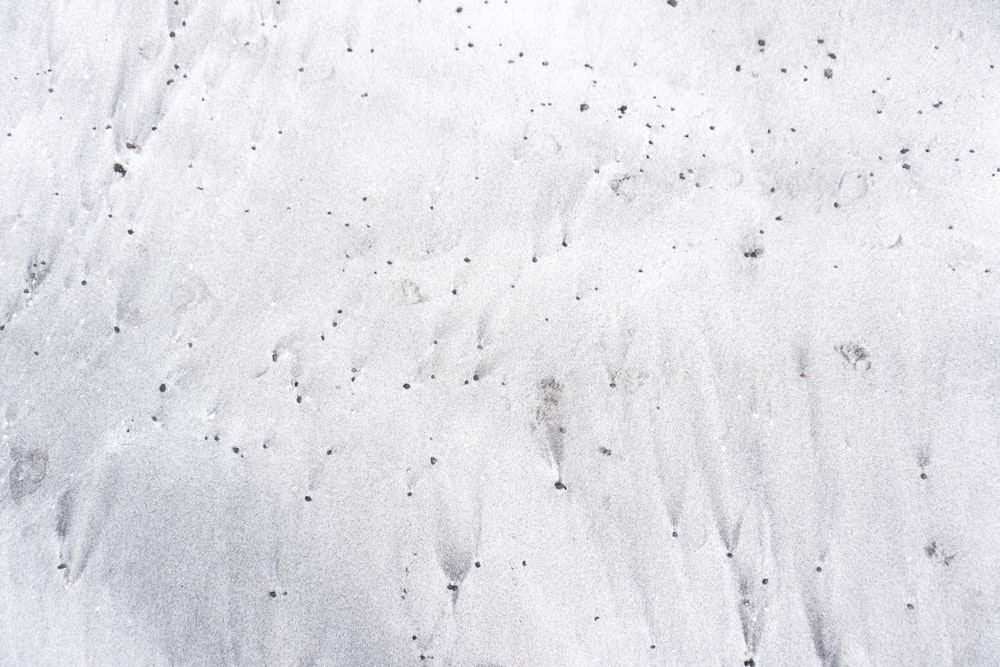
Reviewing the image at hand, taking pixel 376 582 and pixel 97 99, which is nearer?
pixel 376 582

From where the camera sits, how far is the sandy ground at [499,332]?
13.5 feet

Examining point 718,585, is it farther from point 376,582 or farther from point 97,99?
point 97,99

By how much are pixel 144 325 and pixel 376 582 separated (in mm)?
2289

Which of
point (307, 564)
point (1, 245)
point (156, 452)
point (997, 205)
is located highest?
point (997, 205)

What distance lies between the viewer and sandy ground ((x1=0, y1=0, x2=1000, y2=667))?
4.12m

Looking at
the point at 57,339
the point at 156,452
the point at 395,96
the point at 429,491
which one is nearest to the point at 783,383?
the point at 429,491

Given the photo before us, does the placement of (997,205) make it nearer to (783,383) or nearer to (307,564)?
(783,383)

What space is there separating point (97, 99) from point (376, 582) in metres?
3.80

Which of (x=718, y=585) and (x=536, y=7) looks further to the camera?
(x=536, y=7)

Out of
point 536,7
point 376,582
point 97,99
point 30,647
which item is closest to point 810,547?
point 376,582

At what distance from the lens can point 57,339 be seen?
4324 millimetres

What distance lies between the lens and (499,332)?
14.1 feet

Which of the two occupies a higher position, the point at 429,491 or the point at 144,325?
the point at 144,325

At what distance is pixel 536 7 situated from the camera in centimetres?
449
